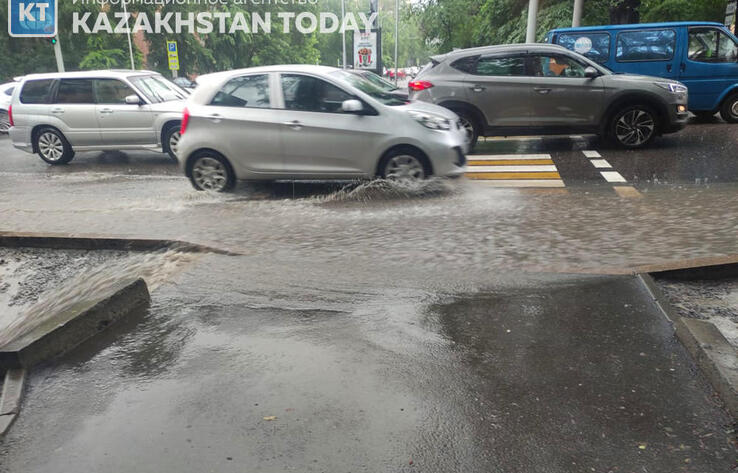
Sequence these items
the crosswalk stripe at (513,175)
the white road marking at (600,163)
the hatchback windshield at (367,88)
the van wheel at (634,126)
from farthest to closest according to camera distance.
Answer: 1. the van wheel at (634,126)
2. the white road marking at (600,163)
3. the crosswalk stripe at (513,175)
4. the hatchback windshield at (367,88)

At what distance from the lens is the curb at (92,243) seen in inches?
261

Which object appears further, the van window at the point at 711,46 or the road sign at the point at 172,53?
the road sign at the point at 172,53

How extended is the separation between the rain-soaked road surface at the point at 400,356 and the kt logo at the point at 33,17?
1737 centimetres

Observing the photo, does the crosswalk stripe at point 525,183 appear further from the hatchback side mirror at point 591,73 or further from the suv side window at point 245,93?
the suv side window at point 245,93

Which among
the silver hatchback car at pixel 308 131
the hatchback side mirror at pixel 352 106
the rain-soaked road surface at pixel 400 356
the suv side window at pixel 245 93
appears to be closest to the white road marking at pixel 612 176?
the rain-soaked road surface at pixel 400 356

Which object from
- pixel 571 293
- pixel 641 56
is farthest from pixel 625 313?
pixel 641 56

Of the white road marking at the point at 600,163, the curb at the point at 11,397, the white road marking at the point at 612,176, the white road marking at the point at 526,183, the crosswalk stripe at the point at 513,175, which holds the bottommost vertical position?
the curb at the point at 11,397

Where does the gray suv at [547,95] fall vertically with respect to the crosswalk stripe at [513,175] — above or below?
above

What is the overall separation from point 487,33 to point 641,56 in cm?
1131

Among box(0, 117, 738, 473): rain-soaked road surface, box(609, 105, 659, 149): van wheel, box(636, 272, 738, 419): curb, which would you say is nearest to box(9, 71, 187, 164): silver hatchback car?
box(0, 117, 738, 473): rain-soaked road surface

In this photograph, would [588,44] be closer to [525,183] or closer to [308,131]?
[525,183]

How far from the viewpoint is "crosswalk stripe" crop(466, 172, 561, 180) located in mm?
10023

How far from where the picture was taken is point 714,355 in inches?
143

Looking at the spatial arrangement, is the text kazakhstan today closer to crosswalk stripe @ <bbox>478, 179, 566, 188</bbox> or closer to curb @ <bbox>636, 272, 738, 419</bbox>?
crosswalk stripe @ <bbox>478, 179, 566, 188</bbox>
